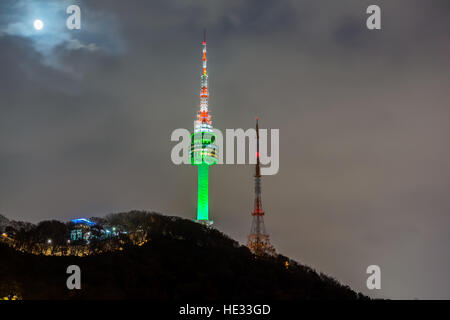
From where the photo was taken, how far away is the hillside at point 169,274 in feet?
323

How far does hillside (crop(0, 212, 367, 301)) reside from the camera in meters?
98.6

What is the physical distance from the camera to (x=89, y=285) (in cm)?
10012

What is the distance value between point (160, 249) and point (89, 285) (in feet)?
90.1

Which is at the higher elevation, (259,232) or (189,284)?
(259,232)

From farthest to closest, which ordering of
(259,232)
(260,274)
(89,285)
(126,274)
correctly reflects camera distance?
(259,232), (260,274), (126,274), (89,285)

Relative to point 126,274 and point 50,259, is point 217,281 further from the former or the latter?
point 50,259

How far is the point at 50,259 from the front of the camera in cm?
11088

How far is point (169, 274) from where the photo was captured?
370ft
